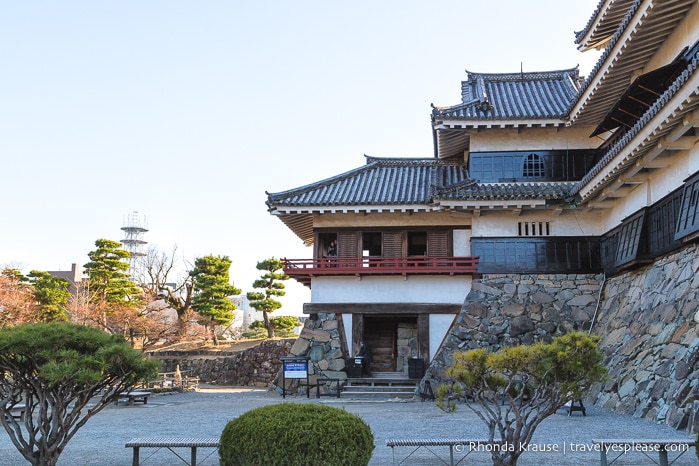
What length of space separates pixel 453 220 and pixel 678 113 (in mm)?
9724

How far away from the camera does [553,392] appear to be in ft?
24.0

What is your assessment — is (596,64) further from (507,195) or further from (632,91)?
(507,195)

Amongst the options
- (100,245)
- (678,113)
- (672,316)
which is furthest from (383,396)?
(100,245)

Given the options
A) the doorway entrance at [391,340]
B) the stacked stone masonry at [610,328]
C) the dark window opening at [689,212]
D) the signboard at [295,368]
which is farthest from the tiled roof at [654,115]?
the signboard at [295,368]

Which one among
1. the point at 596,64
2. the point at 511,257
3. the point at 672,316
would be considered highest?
the point at 596,64

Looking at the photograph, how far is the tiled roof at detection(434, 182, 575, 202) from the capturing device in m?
19.0

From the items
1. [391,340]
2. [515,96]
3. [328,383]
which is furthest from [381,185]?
[328,383]

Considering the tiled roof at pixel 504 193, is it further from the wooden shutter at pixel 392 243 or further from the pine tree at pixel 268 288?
the pine tree at pixel 268 288

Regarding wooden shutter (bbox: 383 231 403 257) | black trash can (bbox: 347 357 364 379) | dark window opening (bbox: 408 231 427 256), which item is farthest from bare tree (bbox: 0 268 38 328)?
dark window opening (bbox: 408 231 427 256)

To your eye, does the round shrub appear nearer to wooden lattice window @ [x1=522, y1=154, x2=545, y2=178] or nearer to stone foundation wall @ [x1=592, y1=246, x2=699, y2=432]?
stone foundation wall @ [x1=592, y1=246, x2=699, y2=432]

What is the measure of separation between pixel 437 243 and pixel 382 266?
213cm

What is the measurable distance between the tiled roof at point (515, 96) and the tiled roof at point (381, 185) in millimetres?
2489

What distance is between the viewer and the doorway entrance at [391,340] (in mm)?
22156

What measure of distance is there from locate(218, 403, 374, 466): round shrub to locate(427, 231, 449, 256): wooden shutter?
14.5 metres
